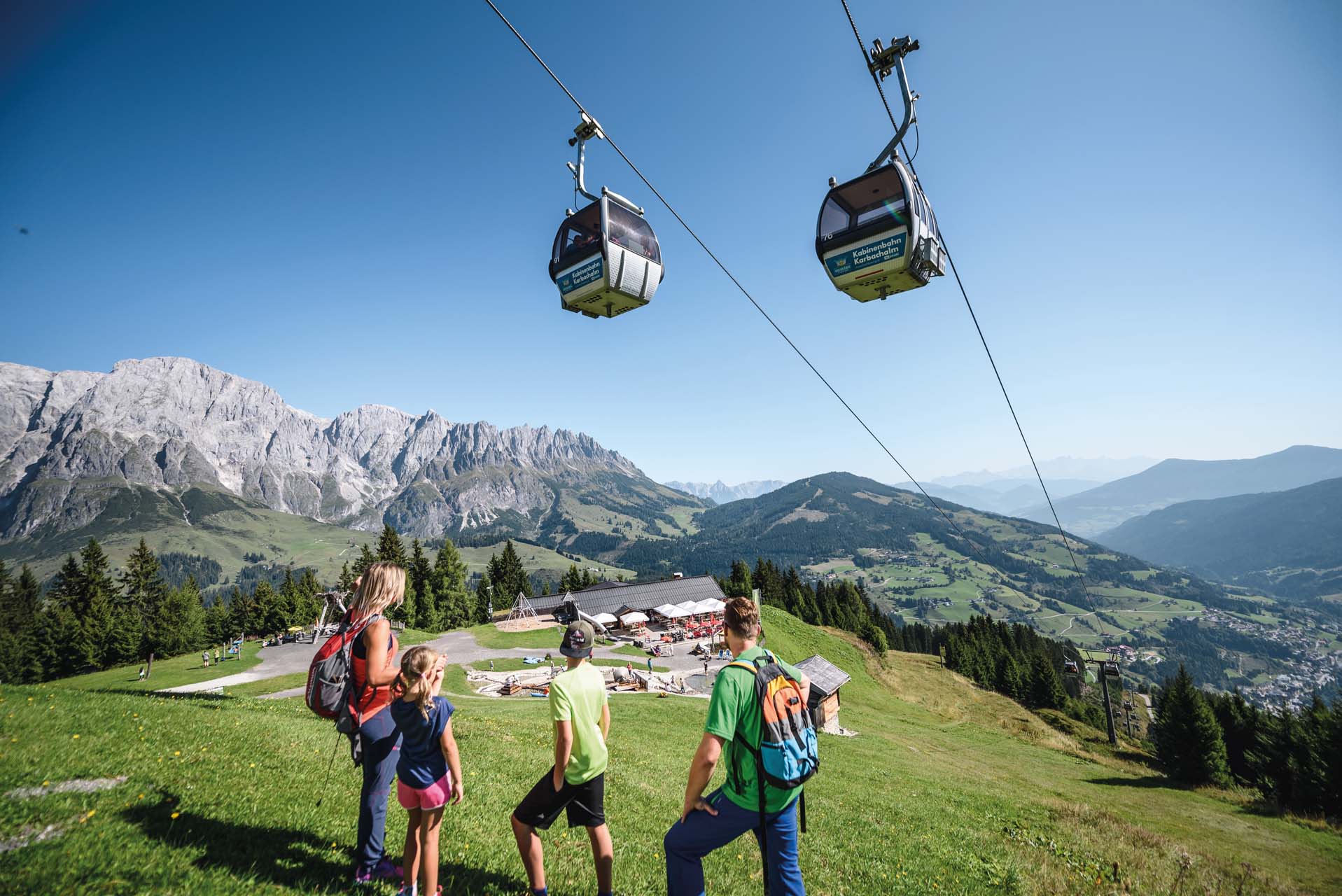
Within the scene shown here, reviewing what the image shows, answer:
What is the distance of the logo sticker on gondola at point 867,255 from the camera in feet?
30.0

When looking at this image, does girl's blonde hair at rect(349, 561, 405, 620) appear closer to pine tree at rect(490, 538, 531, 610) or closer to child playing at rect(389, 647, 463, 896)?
child playing at rect(389, 647, 463, 896)

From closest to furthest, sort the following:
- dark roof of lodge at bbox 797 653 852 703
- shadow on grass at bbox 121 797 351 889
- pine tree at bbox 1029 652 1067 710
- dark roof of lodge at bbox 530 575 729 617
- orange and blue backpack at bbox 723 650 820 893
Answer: orange and blue backpack at bbox 723 650 820 893
shadow on grass at bbox 121 797 351 889
dark roof of lodge at bbox 797 653 852 703
pine tree at bbox 1029 652 1067 710
dark roof of lodge at bbox 530 575 729 617

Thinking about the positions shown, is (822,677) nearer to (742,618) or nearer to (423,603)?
(742,618)

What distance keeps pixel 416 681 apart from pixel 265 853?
2.64m

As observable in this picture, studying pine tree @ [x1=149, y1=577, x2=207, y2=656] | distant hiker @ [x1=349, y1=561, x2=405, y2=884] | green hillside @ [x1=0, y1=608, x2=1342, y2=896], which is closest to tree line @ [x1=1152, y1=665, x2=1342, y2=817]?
green hillside @ [x1=0, y1=608, x2=1342, y2=896]

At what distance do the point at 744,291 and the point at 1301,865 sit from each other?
25057 mm

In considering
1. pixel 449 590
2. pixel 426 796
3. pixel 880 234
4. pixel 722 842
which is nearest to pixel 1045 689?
pixel 449 590

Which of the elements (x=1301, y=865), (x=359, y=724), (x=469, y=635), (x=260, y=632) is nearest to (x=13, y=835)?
(x=359, y=724)

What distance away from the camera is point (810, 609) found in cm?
7519

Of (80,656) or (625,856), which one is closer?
(625,856)

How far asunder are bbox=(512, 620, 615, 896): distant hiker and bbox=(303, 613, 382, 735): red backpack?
1.69 m

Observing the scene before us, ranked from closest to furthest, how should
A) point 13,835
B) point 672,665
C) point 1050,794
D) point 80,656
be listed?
point 13,835 < point 1050,794 < point 672,665 < point 80,656

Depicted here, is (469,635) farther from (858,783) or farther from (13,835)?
→ (13,835)

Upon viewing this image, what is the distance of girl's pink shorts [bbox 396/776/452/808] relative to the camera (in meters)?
4.23
